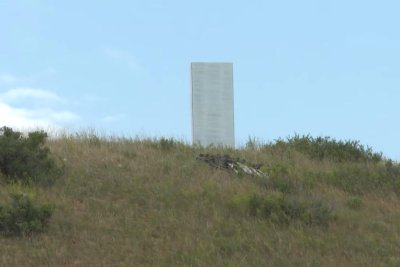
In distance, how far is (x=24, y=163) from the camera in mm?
9094

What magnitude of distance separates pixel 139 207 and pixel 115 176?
56.5 inches

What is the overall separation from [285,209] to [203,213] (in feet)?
3.53

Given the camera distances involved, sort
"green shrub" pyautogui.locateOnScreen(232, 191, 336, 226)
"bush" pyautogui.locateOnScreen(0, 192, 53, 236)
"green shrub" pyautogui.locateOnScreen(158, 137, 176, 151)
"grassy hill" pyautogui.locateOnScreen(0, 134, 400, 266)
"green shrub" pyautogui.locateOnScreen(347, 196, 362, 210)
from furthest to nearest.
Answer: "green shrub" pyautogui.locateOnScreen(158, 137, 176, 151)
"green shrub" pyautogui.locateOnScreen(347, 196, 362, 210)
"green shrub" pyautogui.locateOnScreen(232, 191, 336, 226)
"bush" pyautogui.locateOnScreen(0, 192, 53, 236)
"grassy hill" pyautogui.locateOnScreen(0, 134, 400, 266)

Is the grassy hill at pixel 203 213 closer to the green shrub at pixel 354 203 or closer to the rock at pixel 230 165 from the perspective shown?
the green shrub at pixel 354 203

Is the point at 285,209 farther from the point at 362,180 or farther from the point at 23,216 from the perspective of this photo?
the point at 23,216

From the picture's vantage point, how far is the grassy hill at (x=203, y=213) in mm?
6777

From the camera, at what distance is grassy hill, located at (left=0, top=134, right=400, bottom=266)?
6.78m

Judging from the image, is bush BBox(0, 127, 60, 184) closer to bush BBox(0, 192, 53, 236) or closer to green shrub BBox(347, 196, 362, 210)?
bush BBox(0, 192, 53, 236)

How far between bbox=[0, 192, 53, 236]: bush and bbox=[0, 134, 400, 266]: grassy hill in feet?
0.31

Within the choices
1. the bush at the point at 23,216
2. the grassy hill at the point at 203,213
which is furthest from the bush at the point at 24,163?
the bush at the point at 23,216

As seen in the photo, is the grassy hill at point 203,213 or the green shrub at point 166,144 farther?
the green shrub at point 166,144

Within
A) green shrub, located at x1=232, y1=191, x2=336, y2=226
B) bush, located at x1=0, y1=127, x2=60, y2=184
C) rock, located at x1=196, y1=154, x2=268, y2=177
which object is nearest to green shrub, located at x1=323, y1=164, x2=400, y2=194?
rock, located at x1=196, y1=154, x2=268, y2=177

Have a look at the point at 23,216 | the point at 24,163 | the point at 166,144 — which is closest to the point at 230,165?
the point at 166,144

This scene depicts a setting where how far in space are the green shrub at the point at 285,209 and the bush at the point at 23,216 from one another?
2.55m
